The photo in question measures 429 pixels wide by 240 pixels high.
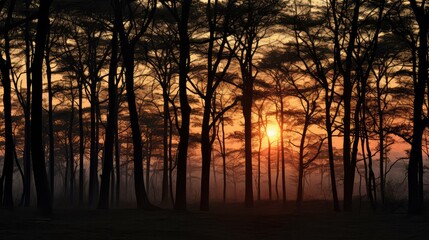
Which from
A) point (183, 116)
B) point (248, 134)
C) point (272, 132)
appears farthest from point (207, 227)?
point (272, 132)

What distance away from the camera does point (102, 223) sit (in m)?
15.0

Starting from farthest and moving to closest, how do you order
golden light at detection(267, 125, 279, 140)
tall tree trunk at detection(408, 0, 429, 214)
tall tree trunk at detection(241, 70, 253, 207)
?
golden light at detection(267, 125, 279, 140) → tall tree trunk at detection(241, 70, 253, 207) → tall tree trunk at detection(408, 0, 429, 214)

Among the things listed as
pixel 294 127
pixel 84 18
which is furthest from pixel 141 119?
pixel 84 18

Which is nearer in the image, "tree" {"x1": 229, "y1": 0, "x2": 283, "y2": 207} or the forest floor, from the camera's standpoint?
the forest floor

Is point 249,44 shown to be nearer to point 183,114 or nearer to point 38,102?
point 183,114

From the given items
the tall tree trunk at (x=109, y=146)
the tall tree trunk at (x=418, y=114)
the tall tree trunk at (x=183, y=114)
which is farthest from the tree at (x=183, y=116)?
the tall tree trunk at (x=418, y=114)

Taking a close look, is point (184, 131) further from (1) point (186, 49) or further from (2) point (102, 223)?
(2) point (102, 223)

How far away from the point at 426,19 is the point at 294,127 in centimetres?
2439

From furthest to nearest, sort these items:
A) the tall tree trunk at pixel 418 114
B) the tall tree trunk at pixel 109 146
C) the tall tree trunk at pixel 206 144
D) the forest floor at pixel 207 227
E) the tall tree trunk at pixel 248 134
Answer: the tall tree trunk at pixel 248 134
the tall tree trunk at pixel 206 144
the tall tree trunk at pixel 109 146
the tall tree trunk at pixel 418 114
the forest floor at pixel 207 227

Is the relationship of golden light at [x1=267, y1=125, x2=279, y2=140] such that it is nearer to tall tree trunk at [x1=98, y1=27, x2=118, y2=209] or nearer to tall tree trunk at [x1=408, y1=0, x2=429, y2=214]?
tall tree trunk at [x1=98, y1=27, x2=118, y2=209]

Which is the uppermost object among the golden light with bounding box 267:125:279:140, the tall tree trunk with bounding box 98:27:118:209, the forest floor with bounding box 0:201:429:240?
the golden light with bounding box 267:125:279:140

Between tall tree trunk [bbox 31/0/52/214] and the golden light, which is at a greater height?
the golden light

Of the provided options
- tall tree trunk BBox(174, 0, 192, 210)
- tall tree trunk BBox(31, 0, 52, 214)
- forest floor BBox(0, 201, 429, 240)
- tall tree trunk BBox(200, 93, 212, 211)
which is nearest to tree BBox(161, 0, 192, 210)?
tall tree trunk BBox(174, 0, 192, 210)

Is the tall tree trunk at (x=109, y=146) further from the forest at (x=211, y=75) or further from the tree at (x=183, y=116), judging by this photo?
the tree at (x=183, y=116)
